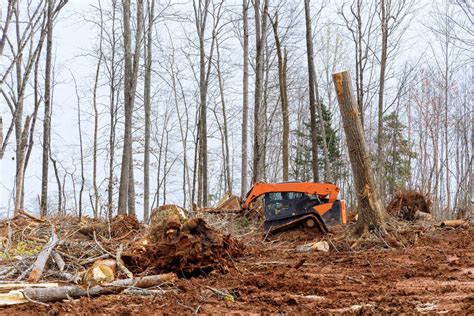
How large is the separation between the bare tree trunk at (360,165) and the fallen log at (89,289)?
4.40 meters

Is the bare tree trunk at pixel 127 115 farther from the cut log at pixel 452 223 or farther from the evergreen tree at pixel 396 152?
the evergreen tree at pixel 396 152

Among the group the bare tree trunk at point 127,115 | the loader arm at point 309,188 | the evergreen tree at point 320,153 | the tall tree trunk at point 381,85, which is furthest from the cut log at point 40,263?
the evergreen tree at point 320,153

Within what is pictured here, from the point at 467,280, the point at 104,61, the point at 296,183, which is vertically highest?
the point at 104,61

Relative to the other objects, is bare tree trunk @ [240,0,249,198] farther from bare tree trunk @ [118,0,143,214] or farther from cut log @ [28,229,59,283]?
cut log @ [28,229,59,283]

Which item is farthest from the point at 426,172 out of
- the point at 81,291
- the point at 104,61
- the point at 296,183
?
the point at 81,291

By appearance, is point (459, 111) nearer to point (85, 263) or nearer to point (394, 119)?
point (394, 119)

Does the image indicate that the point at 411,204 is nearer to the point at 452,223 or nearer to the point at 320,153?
the point at 452,223

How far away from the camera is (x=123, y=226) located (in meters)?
10.3

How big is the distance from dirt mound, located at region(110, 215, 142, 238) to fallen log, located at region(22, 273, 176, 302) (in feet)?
13.9

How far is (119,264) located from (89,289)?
95cm

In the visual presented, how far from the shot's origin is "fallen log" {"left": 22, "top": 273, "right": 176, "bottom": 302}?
16.4ft

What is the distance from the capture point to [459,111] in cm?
Answer: 3306

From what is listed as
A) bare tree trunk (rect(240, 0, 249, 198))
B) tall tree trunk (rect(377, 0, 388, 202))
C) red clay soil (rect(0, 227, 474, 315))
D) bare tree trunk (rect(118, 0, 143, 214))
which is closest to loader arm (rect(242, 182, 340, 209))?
red clay soil (rect(0, 227, 474, 315))

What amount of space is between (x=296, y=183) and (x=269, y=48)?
1501 cm
